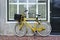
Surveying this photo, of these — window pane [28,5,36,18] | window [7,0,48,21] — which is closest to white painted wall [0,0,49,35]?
window [7,0,48,21]

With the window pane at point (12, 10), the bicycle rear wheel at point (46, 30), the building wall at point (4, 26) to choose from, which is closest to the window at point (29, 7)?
the window pane at point (12, 10)

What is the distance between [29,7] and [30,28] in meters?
1.01

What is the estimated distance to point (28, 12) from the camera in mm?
12500

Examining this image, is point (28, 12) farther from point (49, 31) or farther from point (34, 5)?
point (49, 31)

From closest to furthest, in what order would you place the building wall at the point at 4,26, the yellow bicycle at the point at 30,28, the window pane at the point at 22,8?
the yellow bicycle at the point at 30,28
the building wall at the point at 4,26
the window pane at the point at 22,8

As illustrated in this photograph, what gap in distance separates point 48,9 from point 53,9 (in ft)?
0.78

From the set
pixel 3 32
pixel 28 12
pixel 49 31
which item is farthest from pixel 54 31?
pixel 3 32

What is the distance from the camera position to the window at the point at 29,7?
12.5m

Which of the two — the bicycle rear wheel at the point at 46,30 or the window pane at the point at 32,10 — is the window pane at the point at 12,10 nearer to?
the window pane at the point at 32,10

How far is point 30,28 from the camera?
39.9 ft

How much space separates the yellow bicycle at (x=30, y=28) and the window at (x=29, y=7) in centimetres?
46

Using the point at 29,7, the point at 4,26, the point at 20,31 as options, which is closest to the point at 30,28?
the point at 20,31

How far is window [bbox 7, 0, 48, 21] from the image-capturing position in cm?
1248

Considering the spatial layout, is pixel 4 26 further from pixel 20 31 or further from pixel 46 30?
pixel 46 30
